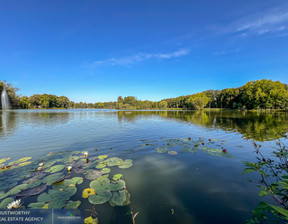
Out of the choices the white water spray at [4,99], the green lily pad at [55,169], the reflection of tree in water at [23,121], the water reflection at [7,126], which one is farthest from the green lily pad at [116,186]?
the white water spray at [4,99]

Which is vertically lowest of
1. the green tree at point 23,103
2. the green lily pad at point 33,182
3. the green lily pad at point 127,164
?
the green lily pad at point 127,164

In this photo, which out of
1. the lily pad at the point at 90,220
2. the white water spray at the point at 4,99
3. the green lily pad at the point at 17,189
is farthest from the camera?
the white water spray at the point at 4,99

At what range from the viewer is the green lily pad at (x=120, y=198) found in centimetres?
322

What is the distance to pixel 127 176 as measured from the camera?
4.60m

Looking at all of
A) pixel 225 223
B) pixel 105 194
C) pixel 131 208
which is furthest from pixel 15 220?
pixel 225 223

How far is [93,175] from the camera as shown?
14.5 feet

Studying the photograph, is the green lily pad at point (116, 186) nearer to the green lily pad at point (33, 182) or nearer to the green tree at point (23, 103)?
the green lily pad at point (33, 182)

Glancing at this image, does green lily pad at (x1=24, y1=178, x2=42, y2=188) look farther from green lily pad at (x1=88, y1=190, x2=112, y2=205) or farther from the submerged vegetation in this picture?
the submerged vegetation

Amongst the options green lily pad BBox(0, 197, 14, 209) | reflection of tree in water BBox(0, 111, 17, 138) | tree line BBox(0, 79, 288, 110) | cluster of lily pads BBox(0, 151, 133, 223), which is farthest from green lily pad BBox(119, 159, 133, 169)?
tree line BBox(0, 79, 288, 110)

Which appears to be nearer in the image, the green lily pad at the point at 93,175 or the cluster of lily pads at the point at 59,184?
the cluster of lily pads at the point at 59,184

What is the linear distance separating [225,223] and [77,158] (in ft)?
19.5

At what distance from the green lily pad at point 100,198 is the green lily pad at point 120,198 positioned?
0.12 m

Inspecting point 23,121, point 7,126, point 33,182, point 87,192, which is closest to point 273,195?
point 87,192

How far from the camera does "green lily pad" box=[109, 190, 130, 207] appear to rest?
3221 mm
